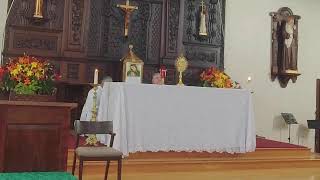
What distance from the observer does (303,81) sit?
9375 mm

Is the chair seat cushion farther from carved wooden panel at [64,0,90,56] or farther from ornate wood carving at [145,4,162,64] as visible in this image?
ornate wood carving at [145,4,162,64]

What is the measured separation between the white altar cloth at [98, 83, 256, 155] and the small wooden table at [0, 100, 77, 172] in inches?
49.1

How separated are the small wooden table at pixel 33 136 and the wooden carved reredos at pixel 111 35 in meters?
3.53

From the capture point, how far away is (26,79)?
14.6 feet

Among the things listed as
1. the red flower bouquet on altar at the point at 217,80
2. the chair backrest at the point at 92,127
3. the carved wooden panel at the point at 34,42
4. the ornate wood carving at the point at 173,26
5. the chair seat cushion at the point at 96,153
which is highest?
the ornate wood carving at the point at 173,26

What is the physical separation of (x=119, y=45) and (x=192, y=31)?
57.6 inches

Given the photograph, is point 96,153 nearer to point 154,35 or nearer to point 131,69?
point 131,69

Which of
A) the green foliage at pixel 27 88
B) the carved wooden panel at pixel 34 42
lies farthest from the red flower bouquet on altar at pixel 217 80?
the green foliage at pixel 27 88

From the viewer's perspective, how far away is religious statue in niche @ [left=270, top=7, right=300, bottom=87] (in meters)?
9.01

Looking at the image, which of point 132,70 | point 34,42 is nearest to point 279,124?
point 132,70

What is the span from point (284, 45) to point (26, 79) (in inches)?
237

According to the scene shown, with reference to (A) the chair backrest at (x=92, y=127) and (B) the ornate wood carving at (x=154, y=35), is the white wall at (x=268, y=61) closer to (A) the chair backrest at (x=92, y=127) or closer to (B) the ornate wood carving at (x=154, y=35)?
(B) the ornate wood carving at (x=154, y=35)

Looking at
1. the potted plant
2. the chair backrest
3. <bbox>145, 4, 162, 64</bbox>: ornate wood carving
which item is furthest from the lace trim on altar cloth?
<bbox>145, 4, 162, 64</bbox>: ornate wood carving

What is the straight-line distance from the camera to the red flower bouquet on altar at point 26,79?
4.32m
